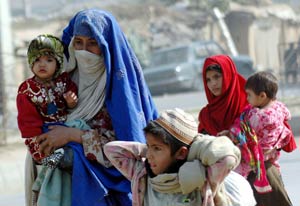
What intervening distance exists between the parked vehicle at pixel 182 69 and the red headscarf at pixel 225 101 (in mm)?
18202

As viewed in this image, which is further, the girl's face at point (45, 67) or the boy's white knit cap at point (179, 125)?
the girl's face at point (45, 67)

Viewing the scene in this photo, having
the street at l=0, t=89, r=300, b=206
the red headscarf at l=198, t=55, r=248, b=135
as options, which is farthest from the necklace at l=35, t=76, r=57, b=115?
the street at l=0, t=89, r=300, b=206

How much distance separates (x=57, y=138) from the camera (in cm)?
408

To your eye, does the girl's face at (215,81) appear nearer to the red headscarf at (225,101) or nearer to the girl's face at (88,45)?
the red headscarf at (225,101)

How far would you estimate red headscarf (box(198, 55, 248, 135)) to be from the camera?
513cm

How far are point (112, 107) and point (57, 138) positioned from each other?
272 mm

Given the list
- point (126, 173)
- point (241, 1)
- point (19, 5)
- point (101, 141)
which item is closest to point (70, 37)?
point (101, 141)

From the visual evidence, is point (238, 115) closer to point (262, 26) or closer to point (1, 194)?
point (1, 194)

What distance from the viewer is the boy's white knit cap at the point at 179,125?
3.51m

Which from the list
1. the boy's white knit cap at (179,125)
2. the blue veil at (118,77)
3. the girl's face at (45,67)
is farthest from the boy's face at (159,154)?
the girl's face at (45,67)

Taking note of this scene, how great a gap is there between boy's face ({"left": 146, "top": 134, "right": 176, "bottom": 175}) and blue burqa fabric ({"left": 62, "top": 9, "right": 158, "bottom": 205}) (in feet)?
1.83

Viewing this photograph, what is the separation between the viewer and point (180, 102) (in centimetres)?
2008

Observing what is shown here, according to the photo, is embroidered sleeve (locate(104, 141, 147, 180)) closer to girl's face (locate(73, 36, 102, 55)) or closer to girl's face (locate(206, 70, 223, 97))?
girl's face (locate(73, 36, 102, 55))

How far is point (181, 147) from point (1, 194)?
6578 mm
